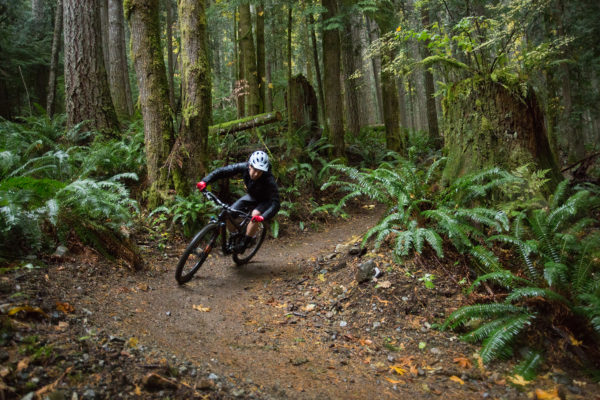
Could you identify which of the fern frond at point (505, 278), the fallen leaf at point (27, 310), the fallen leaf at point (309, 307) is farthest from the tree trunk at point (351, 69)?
the fallen leaf at point (27, 310)

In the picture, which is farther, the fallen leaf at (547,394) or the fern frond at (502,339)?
the fern frond at (502,339)

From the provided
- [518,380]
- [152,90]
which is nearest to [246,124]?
[152,90]

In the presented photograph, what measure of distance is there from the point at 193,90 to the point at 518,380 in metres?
7.38

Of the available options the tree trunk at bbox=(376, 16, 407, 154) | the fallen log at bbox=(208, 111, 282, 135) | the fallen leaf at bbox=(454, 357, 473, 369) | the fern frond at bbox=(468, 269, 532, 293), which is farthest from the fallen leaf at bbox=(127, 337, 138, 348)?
the tree trunk at bbox=(376, 16, 407, 154)

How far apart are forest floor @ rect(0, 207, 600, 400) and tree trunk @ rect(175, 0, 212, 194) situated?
258cm

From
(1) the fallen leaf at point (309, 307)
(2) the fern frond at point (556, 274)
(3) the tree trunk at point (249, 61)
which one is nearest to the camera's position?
(2) the fern frond at point (556, 274)

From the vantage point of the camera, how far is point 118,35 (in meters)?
12.9

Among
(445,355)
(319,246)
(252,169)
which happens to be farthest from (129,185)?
(445,355)

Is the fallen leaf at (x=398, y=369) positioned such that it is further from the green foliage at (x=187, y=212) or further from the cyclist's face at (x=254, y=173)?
the green foliage at (x=187, y=212)

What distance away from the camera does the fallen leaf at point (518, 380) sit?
10.4 feet

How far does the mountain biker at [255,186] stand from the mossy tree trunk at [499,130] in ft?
→ 10.6

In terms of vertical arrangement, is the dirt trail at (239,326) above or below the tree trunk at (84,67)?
below

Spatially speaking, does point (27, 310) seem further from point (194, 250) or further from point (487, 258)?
point (487, 258)

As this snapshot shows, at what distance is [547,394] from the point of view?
2.97m
